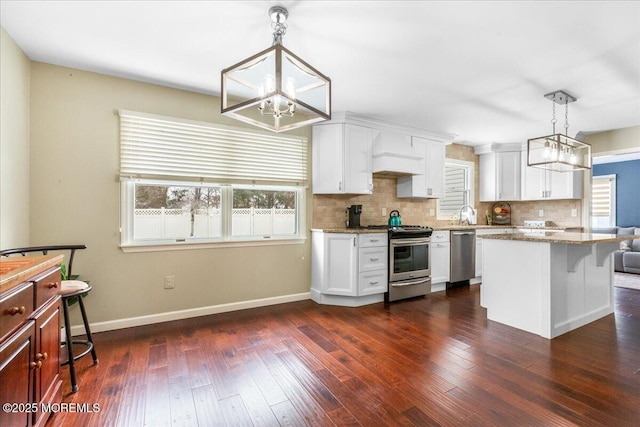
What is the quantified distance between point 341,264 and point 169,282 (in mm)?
1903

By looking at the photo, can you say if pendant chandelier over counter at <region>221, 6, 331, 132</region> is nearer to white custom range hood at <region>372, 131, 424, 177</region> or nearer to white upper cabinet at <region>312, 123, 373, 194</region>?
white upper cabinet at <region>312, 123, 373, 194</region>

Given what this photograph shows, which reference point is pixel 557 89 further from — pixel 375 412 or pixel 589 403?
pixel 375 412

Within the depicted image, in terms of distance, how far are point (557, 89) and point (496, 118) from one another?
0.99m

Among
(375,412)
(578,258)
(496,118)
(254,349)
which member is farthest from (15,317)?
(496,118)

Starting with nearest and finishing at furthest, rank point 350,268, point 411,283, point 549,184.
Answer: point 350,268, point 411,283, point 549,184

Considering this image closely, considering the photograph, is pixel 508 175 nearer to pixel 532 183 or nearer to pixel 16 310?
pixel 532 183

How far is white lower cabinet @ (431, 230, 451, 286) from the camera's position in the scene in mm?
4324

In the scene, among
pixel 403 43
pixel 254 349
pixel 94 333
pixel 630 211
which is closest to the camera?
pixel 403 43

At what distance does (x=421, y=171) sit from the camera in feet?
14.6

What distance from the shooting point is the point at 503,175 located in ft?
18.2

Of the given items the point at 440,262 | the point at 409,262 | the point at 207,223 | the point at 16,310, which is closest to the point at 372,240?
the point at 409,262

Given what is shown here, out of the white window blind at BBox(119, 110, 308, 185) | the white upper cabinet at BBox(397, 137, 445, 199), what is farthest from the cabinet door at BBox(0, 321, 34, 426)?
the white upper cabinet at BBox(397, 137, 445, 199)

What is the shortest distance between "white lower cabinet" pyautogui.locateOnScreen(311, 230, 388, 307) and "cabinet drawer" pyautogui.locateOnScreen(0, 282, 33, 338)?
2708 millimetres

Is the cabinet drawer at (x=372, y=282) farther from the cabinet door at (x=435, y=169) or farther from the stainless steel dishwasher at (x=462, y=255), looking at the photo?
the cabinet door at (x=435, y=169)
